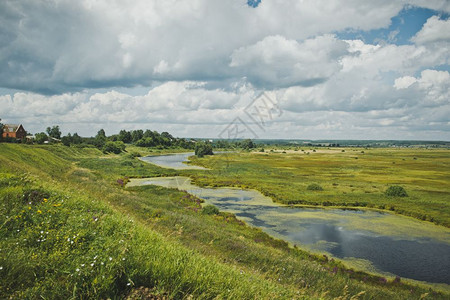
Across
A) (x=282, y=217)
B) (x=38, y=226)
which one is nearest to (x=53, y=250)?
(x=38, y=226)

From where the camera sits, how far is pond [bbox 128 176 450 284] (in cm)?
1770

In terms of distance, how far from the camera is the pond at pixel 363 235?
17.7 meters

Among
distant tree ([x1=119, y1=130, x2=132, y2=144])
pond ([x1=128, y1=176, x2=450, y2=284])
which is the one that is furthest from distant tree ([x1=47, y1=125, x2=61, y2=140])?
pond ([x1=128, y1=176, x2=450, y2=284])

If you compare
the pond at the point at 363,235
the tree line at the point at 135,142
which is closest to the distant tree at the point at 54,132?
the tree line at the point at 135,142

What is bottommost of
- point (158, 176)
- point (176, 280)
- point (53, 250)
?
point (158, 176)

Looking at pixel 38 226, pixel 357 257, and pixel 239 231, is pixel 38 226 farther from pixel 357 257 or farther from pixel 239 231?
pixel 357 257

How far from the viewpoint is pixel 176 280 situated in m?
3.69

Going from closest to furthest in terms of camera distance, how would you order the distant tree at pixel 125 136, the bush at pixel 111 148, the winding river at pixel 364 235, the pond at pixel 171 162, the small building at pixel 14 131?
1. the winding river at pixel 364 235
2. the small building at pixel 14 131
3. the pond at pixel 171 162
4. the bush at pixel 111 148
5. the distant tree at pixel 125 136

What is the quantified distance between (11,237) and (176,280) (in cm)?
298

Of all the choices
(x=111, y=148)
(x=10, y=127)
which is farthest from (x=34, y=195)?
(x=111, y=148)

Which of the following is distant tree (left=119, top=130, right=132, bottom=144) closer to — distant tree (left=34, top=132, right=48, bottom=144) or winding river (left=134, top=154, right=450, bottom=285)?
distant tree (left=34, top=132, right=48, bottom=144)

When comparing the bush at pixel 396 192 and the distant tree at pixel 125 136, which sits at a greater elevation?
the distant tree at pixel 125 136

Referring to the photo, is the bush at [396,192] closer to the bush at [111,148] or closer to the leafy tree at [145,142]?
the bush at [111,148]

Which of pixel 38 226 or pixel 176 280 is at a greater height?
pixel 38 226
